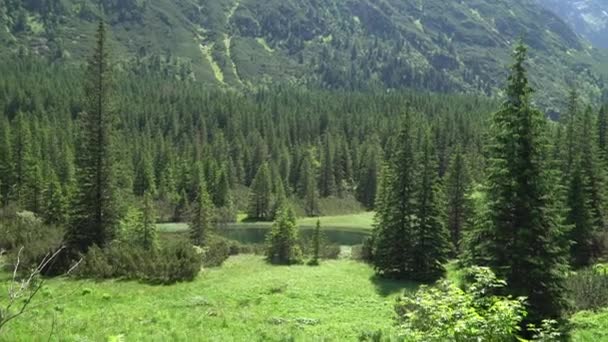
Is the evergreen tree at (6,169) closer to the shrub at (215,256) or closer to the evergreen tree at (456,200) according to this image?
the shrub at (215,256)

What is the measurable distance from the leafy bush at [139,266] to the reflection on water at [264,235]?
43.2 meters

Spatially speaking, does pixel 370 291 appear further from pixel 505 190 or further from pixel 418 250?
pixel 505 190

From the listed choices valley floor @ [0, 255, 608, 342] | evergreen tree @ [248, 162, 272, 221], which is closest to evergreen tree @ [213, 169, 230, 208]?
evergreen tree @ [248, 162, 272, 221]

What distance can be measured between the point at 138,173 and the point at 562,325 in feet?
313

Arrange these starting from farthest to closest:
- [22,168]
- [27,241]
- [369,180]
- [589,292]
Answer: [369,180] < [22,168] < [27,241] < [589,292]

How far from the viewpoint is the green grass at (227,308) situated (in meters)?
15.5

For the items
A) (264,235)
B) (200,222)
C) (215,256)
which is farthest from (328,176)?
(215,256)

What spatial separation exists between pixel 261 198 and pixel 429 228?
6598cm

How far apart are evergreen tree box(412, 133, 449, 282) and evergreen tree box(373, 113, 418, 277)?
427 millimetres

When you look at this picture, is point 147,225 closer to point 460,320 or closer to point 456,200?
point 456,200

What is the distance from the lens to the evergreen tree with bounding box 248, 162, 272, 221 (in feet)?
334

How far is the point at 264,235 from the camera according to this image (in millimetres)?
80688

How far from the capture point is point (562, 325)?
18469 mm

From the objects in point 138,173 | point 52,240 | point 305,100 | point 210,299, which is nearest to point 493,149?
point 210,299
